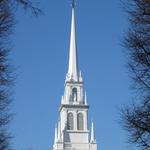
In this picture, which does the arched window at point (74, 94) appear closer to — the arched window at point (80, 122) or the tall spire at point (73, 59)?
the tall spire at point (73, 59)

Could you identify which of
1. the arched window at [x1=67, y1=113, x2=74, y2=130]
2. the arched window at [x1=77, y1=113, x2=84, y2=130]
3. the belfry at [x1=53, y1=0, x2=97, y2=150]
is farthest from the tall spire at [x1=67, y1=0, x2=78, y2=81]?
the arched window at [x1=77, y1=113, x2=84, y2=130]

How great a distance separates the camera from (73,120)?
363 ft

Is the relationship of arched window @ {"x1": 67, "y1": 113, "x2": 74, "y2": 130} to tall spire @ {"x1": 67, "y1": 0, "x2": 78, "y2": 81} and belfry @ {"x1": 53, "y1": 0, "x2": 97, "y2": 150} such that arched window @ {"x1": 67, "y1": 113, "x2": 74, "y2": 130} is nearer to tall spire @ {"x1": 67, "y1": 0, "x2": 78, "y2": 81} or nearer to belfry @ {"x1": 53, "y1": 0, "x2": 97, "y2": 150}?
belfry @ {"x1": 53, "y1": 0, "x2": 97, "y2": 150}

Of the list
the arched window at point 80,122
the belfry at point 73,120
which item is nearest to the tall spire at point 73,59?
the belfry at point 73,120

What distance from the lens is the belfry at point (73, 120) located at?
10825cm

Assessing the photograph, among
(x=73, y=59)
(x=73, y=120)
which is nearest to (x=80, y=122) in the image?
(x=73, y=120)

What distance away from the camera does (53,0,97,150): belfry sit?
108250mm

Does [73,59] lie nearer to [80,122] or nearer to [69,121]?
[69,121]

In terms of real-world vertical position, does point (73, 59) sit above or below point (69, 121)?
above

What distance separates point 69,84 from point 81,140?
36.7 feet

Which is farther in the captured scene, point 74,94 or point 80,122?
point 74,94

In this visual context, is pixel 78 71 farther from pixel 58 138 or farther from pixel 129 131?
pixel 129 131

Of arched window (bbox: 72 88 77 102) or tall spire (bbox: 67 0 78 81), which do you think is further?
tall spire (bbox: 67 0 78 81)

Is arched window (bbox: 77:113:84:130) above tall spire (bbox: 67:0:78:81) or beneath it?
beneath
